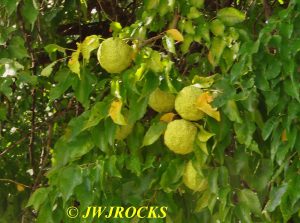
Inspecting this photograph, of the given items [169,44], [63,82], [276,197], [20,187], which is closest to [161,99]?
[169,44]

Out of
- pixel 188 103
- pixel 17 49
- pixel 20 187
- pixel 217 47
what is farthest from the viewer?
pixel 20 187

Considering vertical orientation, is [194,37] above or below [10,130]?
above

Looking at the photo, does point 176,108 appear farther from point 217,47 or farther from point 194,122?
point 217,47

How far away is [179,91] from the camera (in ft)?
5.33

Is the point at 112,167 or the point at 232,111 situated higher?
the point at 232,111

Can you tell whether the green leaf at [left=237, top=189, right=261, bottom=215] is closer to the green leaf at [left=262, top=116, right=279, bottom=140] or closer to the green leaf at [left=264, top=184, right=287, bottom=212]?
the green leaf at [left=264, top=184, right=287, bottom=212]

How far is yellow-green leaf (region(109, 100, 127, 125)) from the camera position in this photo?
1599mm

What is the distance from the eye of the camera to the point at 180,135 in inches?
62.5

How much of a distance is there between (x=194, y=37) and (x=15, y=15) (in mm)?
632

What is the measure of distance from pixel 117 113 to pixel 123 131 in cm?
13

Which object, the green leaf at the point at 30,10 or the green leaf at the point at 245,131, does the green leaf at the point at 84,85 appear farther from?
the green leaf at the point at 245,131

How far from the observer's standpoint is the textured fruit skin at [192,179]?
1629 millimetres

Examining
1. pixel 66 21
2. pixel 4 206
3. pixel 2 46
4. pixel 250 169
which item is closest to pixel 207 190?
pixel 250 169

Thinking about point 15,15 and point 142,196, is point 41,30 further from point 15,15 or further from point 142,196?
point 142,196
